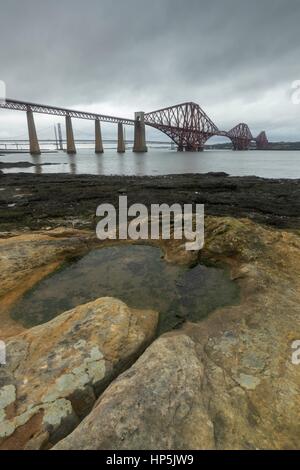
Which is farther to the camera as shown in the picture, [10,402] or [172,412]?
[10,402]

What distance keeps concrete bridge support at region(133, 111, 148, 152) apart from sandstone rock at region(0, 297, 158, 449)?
117 metres

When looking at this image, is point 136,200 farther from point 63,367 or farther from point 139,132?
point 139,132

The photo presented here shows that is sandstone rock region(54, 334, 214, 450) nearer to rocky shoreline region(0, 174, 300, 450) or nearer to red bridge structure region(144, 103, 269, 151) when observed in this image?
rocky shoreline region(0, 174, 300, 450)

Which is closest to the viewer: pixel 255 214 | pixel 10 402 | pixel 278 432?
pixel 278 432

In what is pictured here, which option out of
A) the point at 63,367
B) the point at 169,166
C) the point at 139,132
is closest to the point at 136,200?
the point at 63,367

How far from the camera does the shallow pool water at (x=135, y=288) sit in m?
5.35

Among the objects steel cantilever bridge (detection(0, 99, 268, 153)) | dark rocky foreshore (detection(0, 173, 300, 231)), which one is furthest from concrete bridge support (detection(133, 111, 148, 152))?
dark rocky foreshore (detection(0, 173, 300, 231))

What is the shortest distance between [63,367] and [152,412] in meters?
1.35

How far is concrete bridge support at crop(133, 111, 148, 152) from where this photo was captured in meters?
114

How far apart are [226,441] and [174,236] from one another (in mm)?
5843

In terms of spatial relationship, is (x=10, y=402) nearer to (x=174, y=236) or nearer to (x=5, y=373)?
(x=5, y=373)

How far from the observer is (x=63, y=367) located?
3.59 metres

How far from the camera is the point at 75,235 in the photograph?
8914 mm
